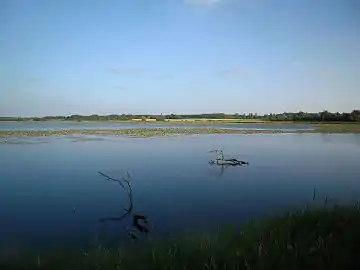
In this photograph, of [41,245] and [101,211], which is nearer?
[41,245]

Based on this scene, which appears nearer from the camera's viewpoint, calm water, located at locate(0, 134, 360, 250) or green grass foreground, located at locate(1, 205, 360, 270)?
green grass foreground, located at locate(1, 205, 360, 270)

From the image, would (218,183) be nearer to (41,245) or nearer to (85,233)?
(85,233)

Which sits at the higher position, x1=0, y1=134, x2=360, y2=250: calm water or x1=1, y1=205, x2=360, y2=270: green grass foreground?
x1=1, y1=205, x2=360, y2=270: green grass foreground

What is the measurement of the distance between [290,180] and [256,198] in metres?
4.12

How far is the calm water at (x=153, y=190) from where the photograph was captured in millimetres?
9477

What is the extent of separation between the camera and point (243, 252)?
649 centimetres

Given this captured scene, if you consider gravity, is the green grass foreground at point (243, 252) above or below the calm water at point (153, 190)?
above

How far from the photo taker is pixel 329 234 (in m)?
7.20

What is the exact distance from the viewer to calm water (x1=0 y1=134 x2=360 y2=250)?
31.1 feet

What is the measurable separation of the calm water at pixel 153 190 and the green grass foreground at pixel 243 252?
1369mm

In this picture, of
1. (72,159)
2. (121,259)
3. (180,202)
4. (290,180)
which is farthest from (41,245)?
(72,159)

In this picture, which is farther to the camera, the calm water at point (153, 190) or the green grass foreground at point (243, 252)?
the calm water at point (153, 190)

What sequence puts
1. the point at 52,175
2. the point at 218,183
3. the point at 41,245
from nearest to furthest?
the point at 41,245
the point at 218,183
the point at 52,175

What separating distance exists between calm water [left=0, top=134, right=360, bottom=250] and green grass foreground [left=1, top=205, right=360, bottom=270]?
137 centimetres
